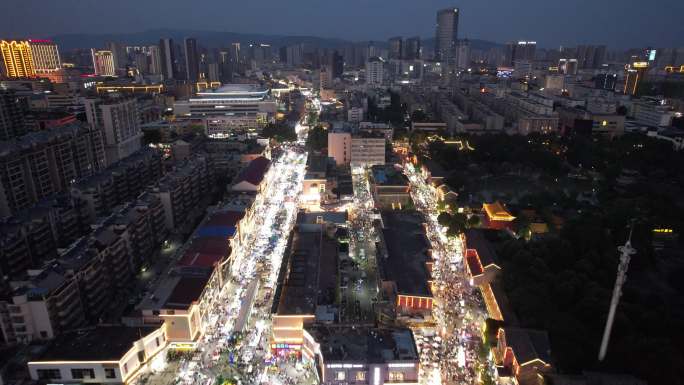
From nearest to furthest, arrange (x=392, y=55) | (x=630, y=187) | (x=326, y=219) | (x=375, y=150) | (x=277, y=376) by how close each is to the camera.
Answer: (x=277, y=376), (x=326, y=219), (x=630, y=187), (x=375, y=150), (x=392, y=55)

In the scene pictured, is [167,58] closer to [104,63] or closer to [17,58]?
[104,63]

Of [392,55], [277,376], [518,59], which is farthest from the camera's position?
[392,55]

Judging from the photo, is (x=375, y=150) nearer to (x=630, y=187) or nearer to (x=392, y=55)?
(x=630, y=187)

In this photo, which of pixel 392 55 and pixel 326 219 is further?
pixel 392 55

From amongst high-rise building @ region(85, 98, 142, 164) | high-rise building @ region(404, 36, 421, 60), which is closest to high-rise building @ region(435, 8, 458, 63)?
high-rise building @ region(404, 36, 421, 60)

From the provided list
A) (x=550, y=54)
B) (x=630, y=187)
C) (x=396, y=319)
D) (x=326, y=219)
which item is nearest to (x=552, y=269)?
(x=396, y=319)

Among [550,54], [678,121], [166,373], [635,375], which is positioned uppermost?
[550,54]

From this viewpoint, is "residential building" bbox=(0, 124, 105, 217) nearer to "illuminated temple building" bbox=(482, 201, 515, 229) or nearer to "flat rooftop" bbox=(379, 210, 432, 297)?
"flat rooftop" bbox=(379, 210, 432, 297)
